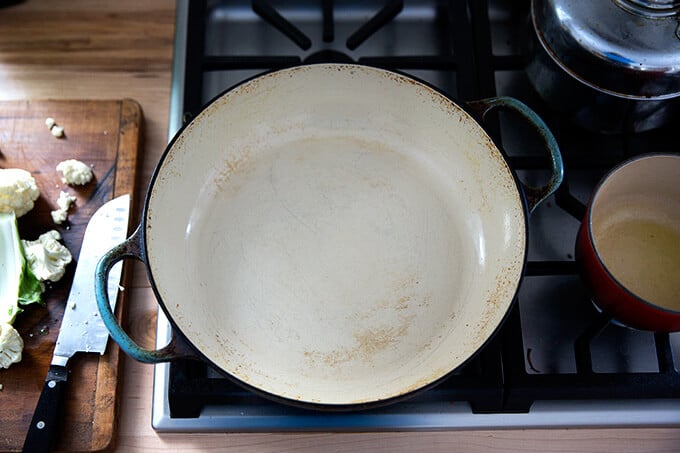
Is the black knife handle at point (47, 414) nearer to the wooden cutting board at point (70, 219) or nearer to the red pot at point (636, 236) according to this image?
the wooden cutting board at point (70, 219)

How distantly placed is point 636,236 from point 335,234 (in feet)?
0.98

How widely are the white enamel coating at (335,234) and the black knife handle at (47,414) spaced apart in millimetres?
123

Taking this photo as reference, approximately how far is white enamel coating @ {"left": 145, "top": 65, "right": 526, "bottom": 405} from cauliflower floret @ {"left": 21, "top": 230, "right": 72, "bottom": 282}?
11cm

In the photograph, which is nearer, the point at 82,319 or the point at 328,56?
the point at 82,319

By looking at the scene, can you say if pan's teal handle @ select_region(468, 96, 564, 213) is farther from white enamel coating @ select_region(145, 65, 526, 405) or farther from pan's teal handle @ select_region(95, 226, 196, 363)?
pan's teal handle @ select_region(95, 226, 196, 363)

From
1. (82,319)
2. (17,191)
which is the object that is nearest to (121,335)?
(82,319)

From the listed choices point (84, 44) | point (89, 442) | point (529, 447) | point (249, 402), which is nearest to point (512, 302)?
point (529, 447)

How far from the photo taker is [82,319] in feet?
2.12

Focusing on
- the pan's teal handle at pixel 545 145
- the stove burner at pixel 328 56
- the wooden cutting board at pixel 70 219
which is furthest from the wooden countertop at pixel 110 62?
the pan's teal handle at pixel 545 145

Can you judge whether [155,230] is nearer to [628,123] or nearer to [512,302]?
[512,302]

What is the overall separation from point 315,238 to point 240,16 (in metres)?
0.31

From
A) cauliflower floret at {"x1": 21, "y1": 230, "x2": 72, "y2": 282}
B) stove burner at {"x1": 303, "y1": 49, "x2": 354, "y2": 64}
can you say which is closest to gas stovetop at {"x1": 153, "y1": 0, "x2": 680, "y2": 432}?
stove burner at {"x1": 303, "y1": 49, "x2": 354, "y2": 64}

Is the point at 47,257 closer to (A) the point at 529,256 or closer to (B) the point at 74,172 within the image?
(B) the point at 74,172

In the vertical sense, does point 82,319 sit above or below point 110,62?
below
